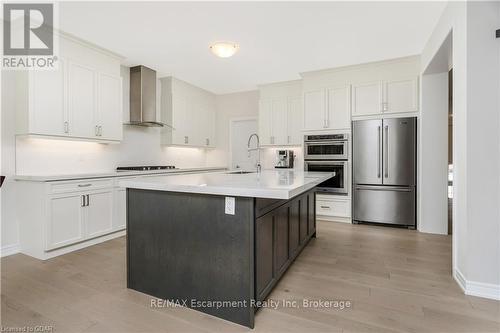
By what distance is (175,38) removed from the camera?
3.43m

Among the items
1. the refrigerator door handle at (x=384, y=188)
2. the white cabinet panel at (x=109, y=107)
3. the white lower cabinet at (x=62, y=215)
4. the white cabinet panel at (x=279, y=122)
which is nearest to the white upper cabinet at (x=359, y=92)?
the white cabinet panel at (x=279, y=122)

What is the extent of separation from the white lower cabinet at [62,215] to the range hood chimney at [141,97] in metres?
1.36

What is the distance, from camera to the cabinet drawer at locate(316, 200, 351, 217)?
4520 millimetres

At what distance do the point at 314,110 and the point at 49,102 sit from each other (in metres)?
4.01

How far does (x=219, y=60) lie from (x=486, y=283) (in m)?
4.20

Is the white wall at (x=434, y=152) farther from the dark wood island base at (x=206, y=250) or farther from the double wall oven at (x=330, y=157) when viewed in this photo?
the dark wood island base at (x=206, y=250)

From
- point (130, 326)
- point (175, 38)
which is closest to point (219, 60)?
point (175, 38)

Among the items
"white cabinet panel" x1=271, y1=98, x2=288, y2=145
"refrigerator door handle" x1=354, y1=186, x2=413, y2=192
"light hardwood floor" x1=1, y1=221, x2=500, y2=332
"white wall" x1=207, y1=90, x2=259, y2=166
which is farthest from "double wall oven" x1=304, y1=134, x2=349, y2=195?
"white wall" x1=207, y1=90, x2=259, y2=166

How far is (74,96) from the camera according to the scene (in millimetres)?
3396

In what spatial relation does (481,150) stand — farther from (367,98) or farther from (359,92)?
(359,92)

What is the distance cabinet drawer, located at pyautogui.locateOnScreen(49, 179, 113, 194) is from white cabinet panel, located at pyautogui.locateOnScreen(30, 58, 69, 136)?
0.66 meters

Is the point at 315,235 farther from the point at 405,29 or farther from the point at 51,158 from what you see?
the point at 51,158

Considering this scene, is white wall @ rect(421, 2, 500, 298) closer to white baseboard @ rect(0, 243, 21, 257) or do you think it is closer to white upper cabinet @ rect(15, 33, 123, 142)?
white upper cabinet @ rect(15, 33, 123, 142)

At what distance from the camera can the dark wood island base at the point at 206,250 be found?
5.72 ft
